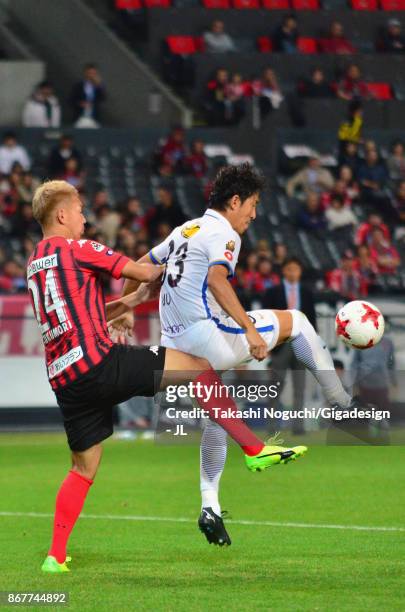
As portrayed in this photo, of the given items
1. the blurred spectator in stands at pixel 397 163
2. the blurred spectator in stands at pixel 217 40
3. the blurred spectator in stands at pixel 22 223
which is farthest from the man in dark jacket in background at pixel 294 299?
the blurred spectator in stands at pixel 217 40

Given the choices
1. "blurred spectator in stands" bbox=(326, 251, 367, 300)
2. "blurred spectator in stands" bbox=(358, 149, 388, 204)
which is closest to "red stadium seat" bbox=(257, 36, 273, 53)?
"blurred spectator in stands" bbox=(358, 149, 388, 204)

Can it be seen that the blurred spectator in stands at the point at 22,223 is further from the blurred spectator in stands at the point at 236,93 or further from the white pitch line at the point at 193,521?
the white pitch line at the point at 193,521

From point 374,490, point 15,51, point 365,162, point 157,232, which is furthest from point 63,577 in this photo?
point 15,51

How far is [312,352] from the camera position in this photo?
8391mm

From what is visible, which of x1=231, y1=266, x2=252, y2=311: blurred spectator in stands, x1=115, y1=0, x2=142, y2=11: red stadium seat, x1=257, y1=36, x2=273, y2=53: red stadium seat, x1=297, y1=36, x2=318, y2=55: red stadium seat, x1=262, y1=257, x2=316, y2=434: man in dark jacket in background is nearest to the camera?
x1=262, y1=257, x2=316, y2=434: man in dark jacket in background

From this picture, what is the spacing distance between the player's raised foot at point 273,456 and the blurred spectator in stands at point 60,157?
1391cm

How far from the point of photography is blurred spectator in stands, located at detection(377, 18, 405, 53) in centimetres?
2664

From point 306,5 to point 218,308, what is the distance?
65.4 feet

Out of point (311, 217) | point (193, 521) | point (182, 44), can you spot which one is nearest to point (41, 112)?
point (182, 44)

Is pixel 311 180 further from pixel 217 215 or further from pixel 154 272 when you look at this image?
pixel 154 272

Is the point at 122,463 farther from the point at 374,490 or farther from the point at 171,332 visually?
the point at 171,332

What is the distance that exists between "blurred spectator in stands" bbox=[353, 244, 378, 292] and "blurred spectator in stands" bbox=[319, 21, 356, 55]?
239 inches

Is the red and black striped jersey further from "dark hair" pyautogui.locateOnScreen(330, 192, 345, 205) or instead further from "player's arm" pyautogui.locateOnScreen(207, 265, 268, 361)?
"dark hair" pyautogui.locateOnScreen(330, 192, 345, 205)

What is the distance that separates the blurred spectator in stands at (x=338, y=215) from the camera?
74.5 feet
